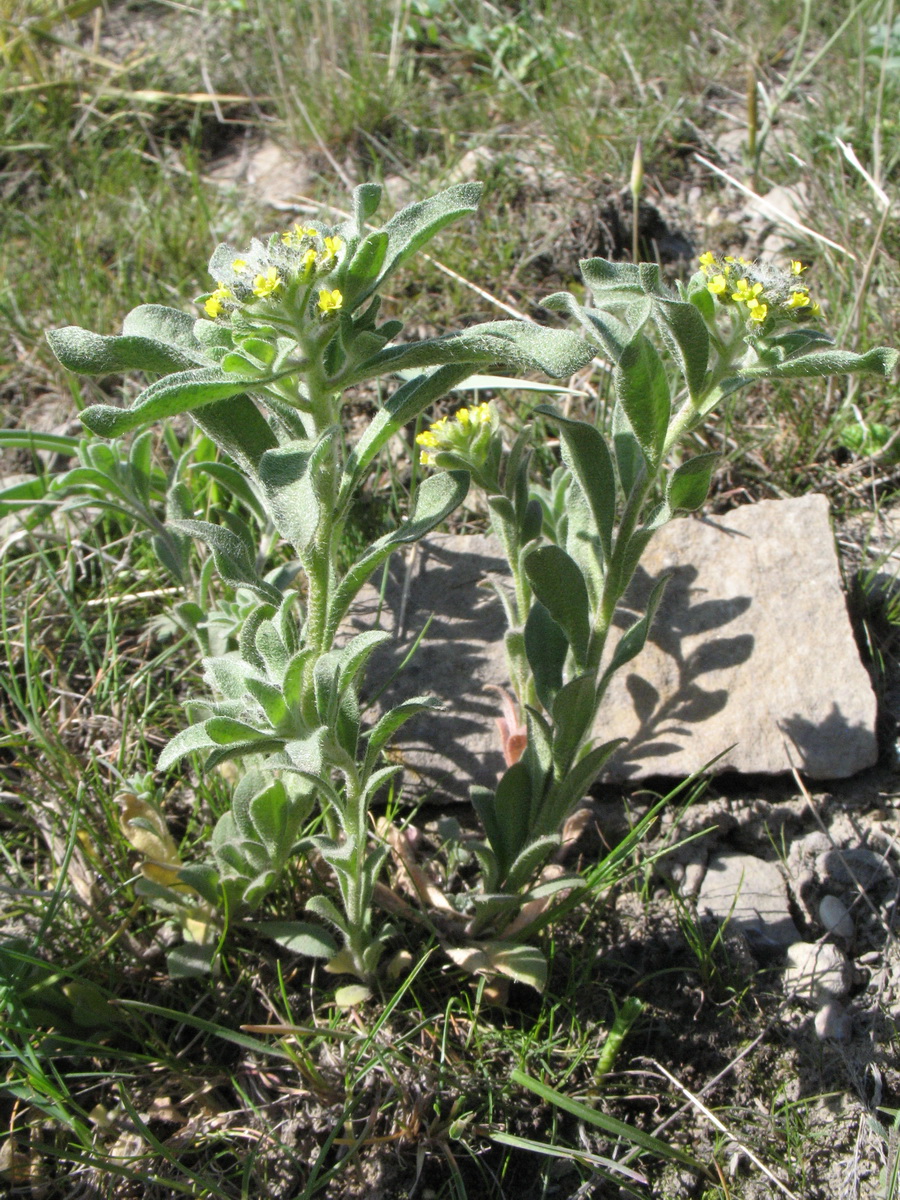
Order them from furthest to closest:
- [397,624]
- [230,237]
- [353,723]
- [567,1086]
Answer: [230,237]
[397,624]
[567,1086]
[353,723]

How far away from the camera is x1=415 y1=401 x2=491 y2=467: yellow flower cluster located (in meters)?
2.20

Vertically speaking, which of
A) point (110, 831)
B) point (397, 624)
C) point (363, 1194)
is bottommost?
point (363, 1194)

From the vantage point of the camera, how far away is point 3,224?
4023 mm

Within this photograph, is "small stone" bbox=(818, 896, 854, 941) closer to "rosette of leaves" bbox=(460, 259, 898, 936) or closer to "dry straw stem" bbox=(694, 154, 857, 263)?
"rosette of leaves" bbox=(460, 259, 898, 936)

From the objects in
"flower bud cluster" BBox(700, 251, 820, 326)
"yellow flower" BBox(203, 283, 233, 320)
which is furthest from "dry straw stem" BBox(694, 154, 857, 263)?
"yellow flower" BBox(203, 283, 233, 320)

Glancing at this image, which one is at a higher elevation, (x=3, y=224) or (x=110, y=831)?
(x=3, y=224)

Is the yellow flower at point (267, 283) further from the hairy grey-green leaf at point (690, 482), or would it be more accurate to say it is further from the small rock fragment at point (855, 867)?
the small rock fragment at point (855, 867)

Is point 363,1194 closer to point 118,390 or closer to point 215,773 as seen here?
point 215,773

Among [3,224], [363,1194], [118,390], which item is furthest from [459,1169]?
[3,224]

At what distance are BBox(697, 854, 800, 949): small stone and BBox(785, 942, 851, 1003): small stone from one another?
5 cm

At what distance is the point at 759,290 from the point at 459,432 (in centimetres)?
74

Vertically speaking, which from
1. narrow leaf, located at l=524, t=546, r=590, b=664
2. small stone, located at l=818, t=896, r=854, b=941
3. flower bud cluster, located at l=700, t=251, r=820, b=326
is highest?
flower bud cluster, located at l=700, t=251, r=820, b=326

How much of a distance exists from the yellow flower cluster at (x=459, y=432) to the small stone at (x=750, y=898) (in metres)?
1.15

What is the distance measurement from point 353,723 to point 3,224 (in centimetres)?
326
